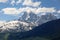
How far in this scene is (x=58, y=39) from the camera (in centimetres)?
18500

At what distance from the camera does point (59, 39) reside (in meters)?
184

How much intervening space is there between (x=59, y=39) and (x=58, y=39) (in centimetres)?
166
